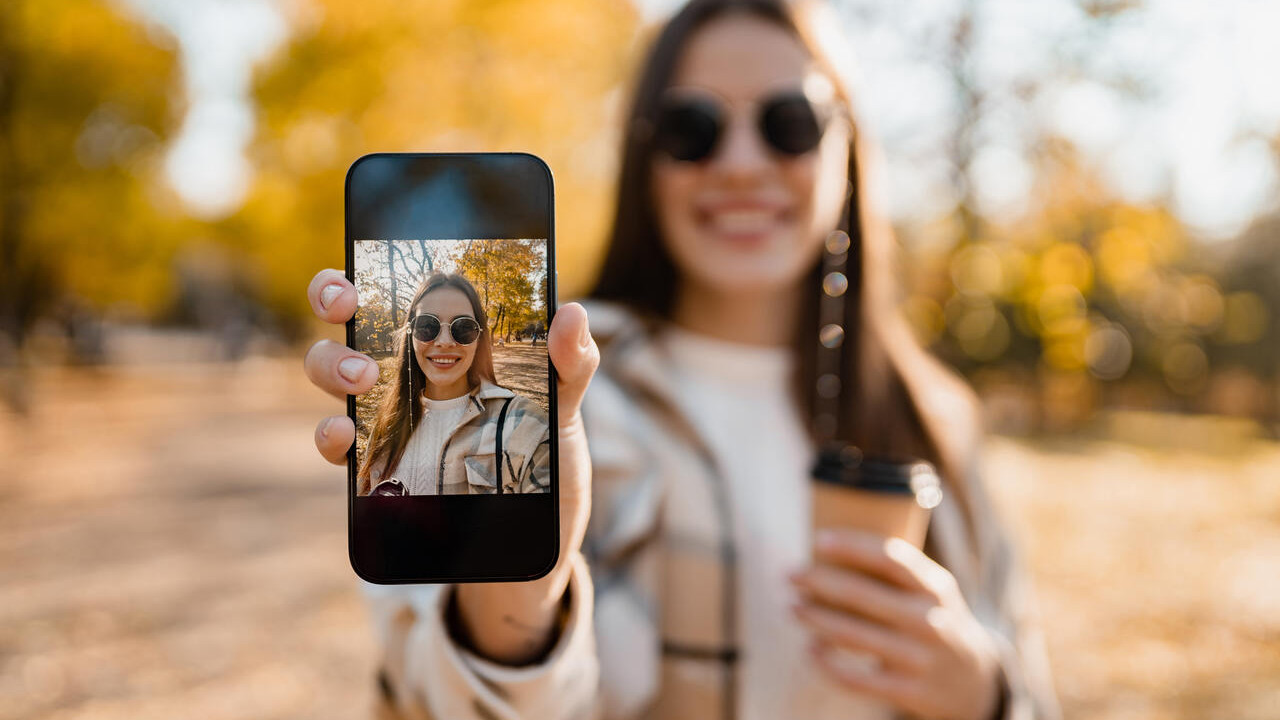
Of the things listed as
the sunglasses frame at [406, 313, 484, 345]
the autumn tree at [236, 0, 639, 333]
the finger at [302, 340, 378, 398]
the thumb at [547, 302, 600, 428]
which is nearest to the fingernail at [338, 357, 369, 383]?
the finger at [302, 340, 378, 398]

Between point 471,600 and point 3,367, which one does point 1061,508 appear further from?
point 3,367

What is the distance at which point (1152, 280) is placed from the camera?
243 inches

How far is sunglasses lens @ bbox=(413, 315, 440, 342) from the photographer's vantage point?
105cm

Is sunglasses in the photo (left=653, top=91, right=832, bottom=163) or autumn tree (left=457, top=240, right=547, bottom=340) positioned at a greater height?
sunglasses in the photo (left=653, top=91, right=832, bottom=163)

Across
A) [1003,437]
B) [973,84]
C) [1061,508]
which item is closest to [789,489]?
[973,84]

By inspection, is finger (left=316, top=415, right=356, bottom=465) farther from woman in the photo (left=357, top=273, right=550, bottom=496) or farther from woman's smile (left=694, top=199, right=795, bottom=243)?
woman's smile (left=694, top=199, right=795, bottom=243)

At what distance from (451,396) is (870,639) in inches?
37.8

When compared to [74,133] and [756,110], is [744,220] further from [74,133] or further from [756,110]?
[74,133]

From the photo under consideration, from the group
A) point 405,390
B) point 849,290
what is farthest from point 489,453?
point 849,290

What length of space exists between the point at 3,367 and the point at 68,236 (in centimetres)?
218

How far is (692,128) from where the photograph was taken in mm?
1817

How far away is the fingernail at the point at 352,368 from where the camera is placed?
3.12ft

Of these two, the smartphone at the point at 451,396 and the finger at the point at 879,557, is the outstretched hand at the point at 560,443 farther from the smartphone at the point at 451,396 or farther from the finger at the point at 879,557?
the finger at the point at 879,557

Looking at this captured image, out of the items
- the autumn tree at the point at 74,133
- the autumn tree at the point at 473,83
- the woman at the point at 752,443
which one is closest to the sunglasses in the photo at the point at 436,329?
the woman at the point at 752,443
